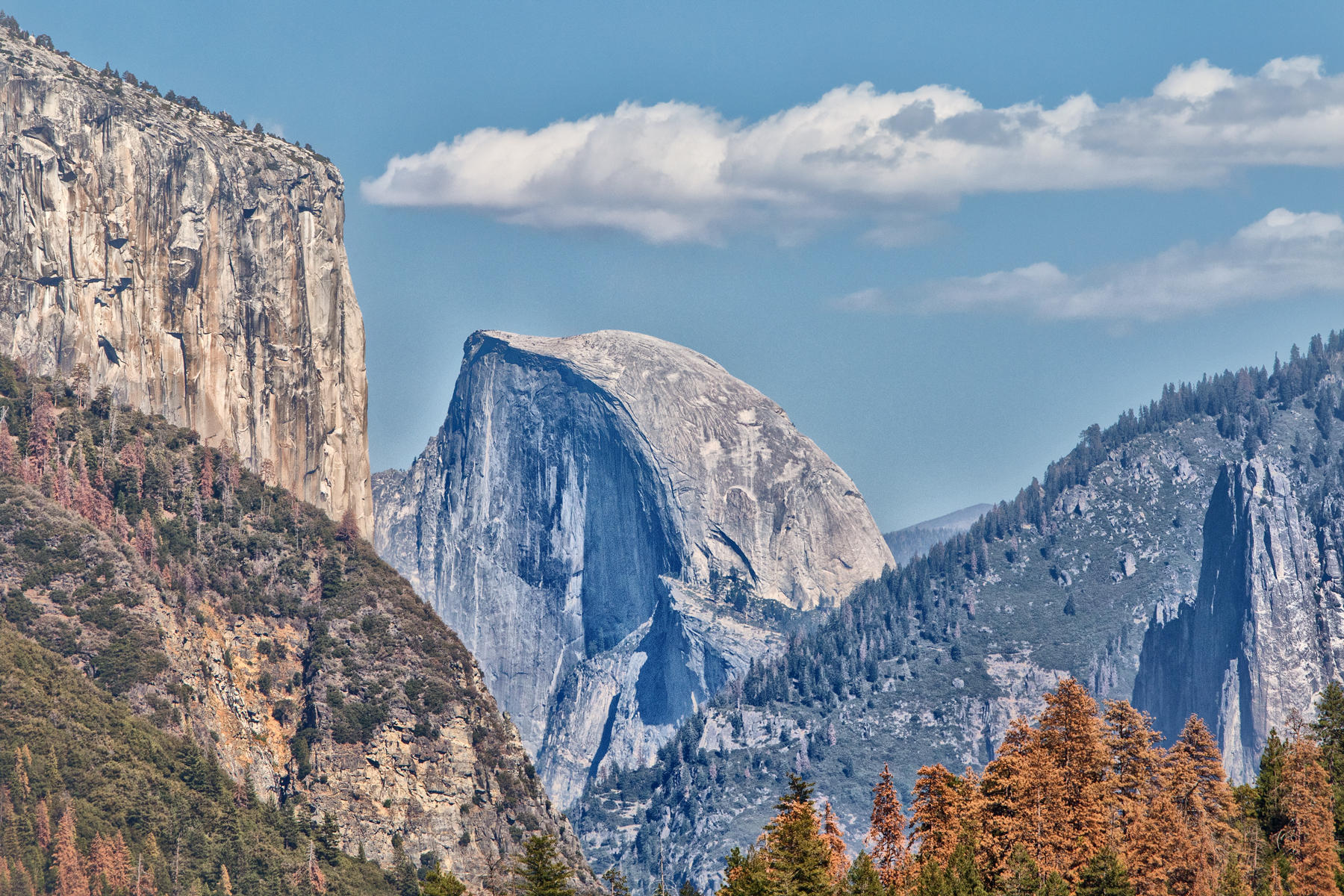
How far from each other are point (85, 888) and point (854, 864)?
83495mm

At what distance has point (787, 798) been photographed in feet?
442

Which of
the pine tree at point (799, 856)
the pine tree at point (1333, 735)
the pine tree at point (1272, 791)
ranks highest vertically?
the pine tree at point (1333, 735)

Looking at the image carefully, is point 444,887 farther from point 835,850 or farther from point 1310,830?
point 1310,830

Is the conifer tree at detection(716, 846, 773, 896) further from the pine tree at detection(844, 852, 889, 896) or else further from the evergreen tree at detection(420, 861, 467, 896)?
the evergreen tree at detection(420, 861, 467, 896)

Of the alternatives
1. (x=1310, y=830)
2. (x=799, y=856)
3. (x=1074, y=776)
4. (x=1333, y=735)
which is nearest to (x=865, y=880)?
(x=799, y=856)

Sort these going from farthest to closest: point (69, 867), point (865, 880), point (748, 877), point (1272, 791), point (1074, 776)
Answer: point (69, 867) → point (1272, 791) → point (1074, 776) → point (748, 877) → point (865, 880)

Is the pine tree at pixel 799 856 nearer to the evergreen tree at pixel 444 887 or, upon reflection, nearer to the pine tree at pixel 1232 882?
the evergreen tree at pixel 444 887

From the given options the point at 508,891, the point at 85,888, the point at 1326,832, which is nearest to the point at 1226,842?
the point at 1326,832

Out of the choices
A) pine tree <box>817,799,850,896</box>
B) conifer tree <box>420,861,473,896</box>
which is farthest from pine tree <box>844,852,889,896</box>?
conifer tree <box>420,861,473,896</box>

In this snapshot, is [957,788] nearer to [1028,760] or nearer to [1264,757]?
[1028,760]

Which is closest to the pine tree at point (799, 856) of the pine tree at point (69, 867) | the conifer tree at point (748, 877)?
the conifer tree at point (748, 877)

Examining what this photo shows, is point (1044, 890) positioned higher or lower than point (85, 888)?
lower

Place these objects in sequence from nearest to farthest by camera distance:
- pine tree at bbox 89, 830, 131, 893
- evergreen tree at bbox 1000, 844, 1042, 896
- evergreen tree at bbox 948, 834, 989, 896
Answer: evergreen tree at bbox 948, 834, 989, 896 < evergreen tree at bbox 1000, 844, 1042, 896 < pine tree at bbox 89, 830, 131, 893

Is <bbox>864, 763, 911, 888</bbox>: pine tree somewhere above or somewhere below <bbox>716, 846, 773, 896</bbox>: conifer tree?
above
